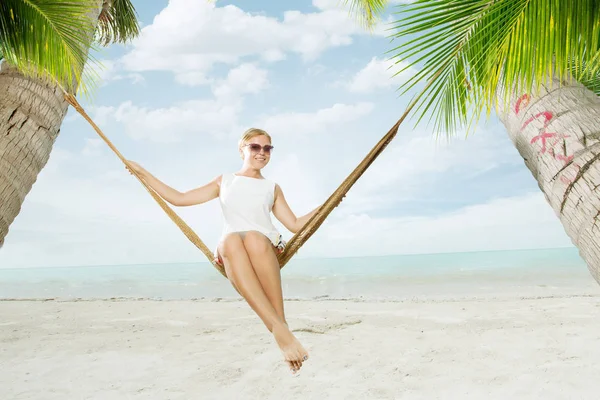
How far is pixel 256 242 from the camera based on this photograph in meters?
1.88

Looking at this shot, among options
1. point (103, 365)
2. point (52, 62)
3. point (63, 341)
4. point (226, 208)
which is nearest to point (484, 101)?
point (226, 208)

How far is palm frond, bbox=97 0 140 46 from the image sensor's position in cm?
451

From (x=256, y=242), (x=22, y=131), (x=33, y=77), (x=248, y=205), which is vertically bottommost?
(x=256, y=242)

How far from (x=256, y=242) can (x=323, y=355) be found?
150 inches

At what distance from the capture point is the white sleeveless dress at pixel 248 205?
2020 mm

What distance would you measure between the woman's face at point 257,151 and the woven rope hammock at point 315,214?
33cm

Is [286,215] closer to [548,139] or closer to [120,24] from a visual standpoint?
[548,139]

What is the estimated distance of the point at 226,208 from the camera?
2.05 metres

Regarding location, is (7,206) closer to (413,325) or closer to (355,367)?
(355,367)

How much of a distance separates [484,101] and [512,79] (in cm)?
18

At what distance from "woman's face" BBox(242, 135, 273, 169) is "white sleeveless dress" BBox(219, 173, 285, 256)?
0.07m

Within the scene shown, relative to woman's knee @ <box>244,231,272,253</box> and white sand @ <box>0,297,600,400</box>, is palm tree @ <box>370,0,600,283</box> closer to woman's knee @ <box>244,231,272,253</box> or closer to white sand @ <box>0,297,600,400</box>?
woman's knee @ <box>244,231,272,253</box>

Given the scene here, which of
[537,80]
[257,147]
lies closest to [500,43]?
[537,80]

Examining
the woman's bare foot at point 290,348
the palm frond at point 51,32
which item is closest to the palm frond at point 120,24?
the palm frond at point 51,32
